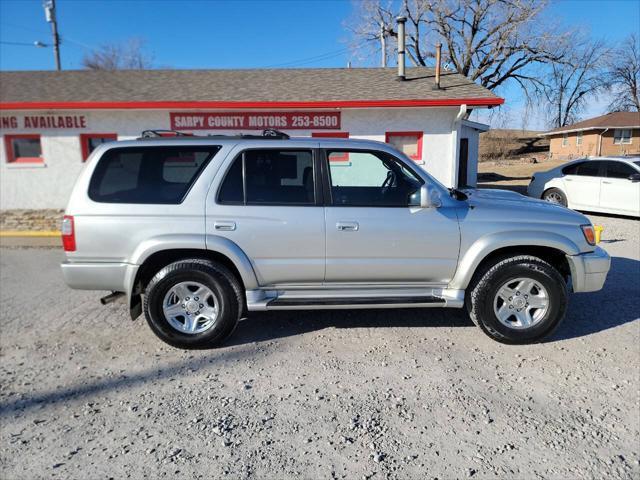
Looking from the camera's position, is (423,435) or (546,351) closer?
(423,435)

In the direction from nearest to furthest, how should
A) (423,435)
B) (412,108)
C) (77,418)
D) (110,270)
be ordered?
(423,435), (77,418), (110,270), (412,108)

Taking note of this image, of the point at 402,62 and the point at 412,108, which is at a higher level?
the point at 402,62

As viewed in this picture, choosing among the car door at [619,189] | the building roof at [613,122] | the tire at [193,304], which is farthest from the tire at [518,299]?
the building roof at [613,122]

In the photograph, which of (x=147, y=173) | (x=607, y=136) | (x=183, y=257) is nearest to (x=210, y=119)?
(x=147, y=173)

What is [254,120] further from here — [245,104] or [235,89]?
[235,89]

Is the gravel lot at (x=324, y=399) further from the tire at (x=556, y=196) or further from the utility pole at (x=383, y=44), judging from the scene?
the utility pole at (x=383, y=44)

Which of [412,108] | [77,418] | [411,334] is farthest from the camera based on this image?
[412,108]

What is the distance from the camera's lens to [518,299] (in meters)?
3.89

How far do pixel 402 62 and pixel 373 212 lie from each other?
9836 millimetres

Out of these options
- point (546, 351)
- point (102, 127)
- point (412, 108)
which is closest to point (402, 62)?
point (412, 108)

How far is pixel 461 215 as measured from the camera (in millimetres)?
3846

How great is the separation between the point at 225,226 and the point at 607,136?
148ft

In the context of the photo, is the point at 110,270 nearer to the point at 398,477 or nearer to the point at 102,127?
the point at 398,477

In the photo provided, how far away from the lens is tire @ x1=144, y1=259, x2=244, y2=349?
3.75 meters
